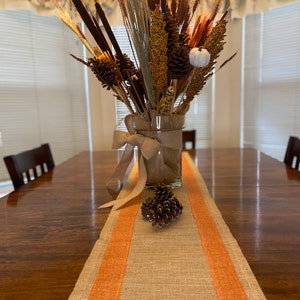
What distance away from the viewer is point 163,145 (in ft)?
2.65

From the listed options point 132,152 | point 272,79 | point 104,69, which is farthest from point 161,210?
point 272,79

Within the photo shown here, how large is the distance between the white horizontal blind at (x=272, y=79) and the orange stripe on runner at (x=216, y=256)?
5.82ft

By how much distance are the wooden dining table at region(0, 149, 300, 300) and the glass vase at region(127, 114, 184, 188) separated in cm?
13

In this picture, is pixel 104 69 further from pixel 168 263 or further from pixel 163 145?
pixel 168 263

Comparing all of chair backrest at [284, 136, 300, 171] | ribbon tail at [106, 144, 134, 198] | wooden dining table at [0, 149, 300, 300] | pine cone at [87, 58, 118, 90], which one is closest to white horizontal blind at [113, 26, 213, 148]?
chair backrest at [284, 136, 300, 171]

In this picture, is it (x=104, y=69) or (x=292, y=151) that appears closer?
(x=104, y=69)

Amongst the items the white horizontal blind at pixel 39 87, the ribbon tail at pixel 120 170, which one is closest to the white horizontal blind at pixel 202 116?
the white horizontal blind at pixel 39 87

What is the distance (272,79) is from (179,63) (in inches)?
73.6

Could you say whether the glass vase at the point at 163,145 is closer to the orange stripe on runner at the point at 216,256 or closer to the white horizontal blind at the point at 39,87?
the orange stripe on runner at the point at 216,256

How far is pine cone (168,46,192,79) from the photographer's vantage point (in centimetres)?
67

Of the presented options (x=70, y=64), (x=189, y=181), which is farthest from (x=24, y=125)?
(x=189, y=181)

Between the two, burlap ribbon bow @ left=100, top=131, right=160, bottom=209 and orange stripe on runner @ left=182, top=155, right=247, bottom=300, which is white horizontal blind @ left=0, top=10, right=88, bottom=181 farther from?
orange stripe on runner @ left=182, top=155, right=247, bottom=300

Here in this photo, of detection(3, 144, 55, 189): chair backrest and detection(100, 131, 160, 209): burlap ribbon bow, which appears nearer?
detection(100, 131, 160, 209): burlap ribbon bow

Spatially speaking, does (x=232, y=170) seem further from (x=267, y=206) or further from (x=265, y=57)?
(x=265, y=57)
